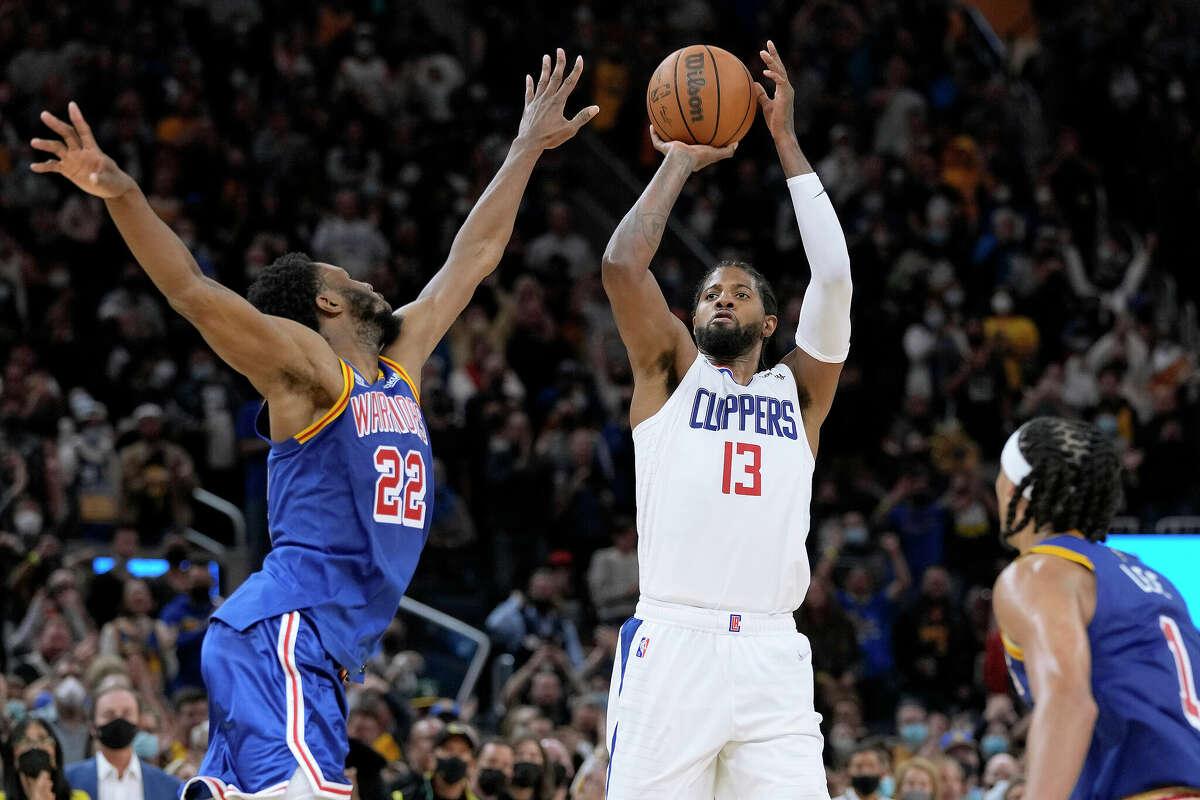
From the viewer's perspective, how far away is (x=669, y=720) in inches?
215

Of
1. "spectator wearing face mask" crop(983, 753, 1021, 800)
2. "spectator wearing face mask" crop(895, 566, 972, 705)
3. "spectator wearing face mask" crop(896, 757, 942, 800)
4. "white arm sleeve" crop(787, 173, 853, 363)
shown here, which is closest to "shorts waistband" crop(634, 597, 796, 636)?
"white arm sleeve" crop(787, 173, 853, 363)

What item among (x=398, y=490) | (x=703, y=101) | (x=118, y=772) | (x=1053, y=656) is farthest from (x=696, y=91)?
(x=118, y=772)

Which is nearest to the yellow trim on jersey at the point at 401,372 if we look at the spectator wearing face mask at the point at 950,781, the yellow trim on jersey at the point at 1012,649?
the yellow trim on jersey at the point at 1012,649

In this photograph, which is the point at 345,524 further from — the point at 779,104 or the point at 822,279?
the point at 779,104

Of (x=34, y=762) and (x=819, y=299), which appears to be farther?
(x=34, y=762)

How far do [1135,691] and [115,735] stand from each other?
5898 millimetres

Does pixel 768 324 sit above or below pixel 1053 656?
above

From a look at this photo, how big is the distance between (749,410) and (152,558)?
8.20m

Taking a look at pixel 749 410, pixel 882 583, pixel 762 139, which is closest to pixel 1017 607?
pixel 749 410

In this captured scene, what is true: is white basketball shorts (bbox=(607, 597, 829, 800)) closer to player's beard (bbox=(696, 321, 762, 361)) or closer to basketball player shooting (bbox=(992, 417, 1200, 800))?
player's beard (bbox=(696, 321, 762, 361))

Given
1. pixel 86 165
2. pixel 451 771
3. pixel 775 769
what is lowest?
pixel 451 771

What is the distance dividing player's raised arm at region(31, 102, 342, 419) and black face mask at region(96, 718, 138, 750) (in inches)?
152

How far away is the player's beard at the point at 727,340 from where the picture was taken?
595 cm

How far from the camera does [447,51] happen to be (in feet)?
62.9
